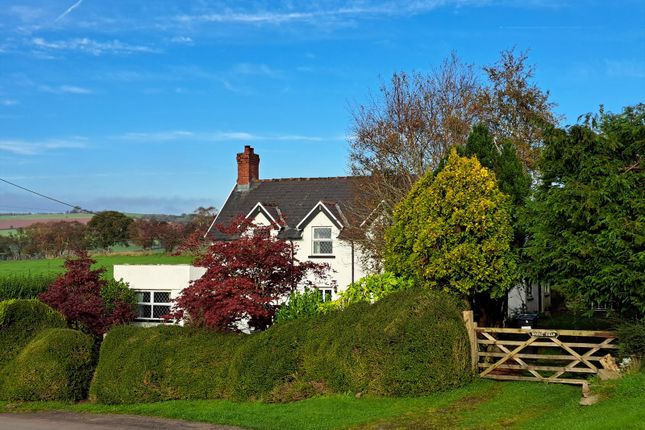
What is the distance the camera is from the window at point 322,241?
38.4 metres

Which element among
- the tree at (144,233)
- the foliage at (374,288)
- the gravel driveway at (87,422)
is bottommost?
the gravel driveway at (87,422)

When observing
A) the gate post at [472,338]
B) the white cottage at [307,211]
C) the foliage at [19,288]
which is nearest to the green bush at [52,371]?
the gate post at [472,338]

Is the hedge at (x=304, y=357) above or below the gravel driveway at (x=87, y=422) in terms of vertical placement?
above

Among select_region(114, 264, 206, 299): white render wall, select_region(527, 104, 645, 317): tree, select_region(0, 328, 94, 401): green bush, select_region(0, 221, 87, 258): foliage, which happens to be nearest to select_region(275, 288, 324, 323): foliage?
select_region(0, 328, 94, 401): green bush

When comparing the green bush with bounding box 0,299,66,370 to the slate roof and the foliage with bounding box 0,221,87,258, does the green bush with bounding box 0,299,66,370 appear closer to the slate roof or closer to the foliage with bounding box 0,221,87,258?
the slate roof

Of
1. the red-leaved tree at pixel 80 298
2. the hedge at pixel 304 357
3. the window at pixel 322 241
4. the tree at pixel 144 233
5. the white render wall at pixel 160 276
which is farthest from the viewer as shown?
the tree at pixel 144 233

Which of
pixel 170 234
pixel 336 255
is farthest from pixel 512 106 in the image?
pixel 170 234

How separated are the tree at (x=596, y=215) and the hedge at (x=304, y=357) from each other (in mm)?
3024

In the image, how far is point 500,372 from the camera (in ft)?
61.8

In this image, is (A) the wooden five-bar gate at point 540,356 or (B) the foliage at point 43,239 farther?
(B) the foliage at point 43,239

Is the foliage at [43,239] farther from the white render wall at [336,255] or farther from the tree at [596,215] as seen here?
the tree at [596,215]

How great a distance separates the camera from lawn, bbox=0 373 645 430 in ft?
43.6

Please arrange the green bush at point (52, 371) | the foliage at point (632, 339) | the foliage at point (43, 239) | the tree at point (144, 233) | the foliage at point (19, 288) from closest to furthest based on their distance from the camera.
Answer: the foliage at point (632, 339)
the green bush at point (52, 371)
the foliage at point (19, 288)
the tree at point (144, 233)
the foliage at point (43, 239)

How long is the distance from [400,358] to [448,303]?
77.4 inches
